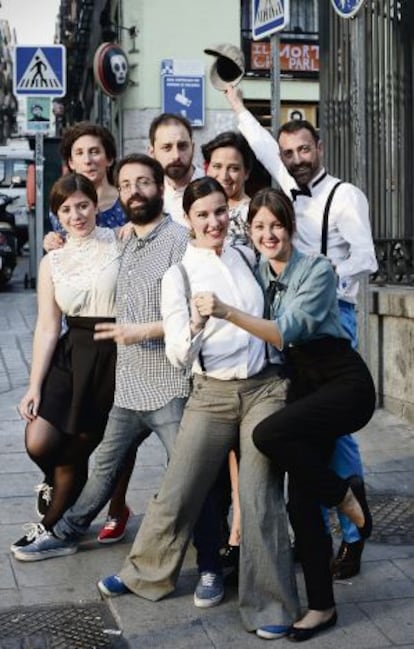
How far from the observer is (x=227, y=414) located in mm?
4402

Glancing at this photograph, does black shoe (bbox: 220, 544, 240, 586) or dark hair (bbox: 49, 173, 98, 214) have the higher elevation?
dark hair (bbox: 49, 173, 98, 214)

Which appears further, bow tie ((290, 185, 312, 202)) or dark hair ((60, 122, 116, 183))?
dark hair ((60, 122, 116, 183))

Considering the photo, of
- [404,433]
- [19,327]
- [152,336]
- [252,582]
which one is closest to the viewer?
[252,582]

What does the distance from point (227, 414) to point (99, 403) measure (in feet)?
3.34

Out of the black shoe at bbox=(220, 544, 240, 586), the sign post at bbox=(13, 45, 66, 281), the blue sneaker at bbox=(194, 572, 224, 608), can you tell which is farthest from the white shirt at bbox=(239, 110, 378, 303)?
the sign post at bbox=(13, 45, 66, 281)

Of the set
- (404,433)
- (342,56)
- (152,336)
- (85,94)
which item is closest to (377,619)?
(152,336)

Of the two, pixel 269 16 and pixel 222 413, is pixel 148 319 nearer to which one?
pixel 222 413

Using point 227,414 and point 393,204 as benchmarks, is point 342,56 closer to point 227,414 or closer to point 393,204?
point 393,204

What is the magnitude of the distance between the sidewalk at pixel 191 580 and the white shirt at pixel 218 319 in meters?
1.03

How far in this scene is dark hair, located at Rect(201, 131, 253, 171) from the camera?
16.4 ft

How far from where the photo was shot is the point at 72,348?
17.1 ft

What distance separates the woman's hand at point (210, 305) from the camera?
3923mm

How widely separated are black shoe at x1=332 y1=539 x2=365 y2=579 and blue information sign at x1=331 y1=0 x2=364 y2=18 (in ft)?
11.8

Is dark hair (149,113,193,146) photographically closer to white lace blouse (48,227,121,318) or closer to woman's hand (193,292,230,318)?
white lace blouse (48,227,121,318)
